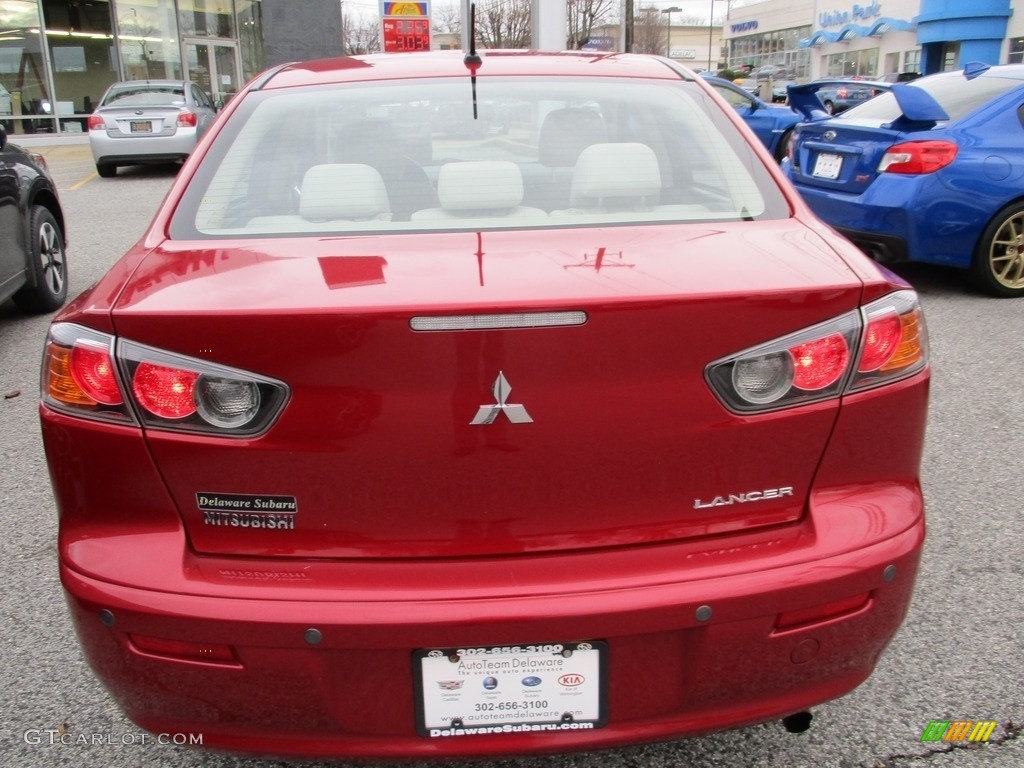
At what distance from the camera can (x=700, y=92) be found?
8.66ft

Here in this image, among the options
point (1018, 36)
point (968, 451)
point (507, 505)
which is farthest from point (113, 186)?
point (1018, 36)

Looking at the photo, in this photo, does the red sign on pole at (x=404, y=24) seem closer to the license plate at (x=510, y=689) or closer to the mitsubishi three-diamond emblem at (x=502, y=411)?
the mitsubishi three-diamond emblem at (x=502, y=411)

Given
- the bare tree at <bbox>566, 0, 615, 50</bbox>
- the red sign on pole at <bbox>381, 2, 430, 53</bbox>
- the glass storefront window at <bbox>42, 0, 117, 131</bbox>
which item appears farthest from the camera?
the bare tree at <bbox>566, 0, 615, 50</bbox>

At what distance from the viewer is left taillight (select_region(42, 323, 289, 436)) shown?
1606mm

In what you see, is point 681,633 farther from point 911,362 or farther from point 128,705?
point 128,705

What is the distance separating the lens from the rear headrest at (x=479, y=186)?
2191mm

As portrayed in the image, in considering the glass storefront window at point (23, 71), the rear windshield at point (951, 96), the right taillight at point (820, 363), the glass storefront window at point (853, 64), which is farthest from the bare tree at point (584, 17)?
the right taillight at point (820, 363)

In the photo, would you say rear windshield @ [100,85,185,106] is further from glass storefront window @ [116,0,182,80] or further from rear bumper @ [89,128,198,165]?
glass storefront window @ [116,0,182,80]

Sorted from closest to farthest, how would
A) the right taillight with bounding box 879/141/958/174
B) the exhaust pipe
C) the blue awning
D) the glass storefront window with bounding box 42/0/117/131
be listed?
the exhaust pipe, the right taillight with bounding box 879/141/958/174, the glass storefront window with bounding box 42/0/117/131, the blue awning

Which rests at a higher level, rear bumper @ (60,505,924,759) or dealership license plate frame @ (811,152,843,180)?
dealership license plate frame @ (811,152,843,180)

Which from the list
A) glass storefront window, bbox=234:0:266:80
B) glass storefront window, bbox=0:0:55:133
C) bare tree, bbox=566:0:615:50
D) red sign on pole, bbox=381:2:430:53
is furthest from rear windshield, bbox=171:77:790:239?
bare tree, bbox=566:0:615:50

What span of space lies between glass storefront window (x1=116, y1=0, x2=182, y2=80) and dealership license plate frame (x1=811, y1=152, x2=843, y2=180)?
859 inches

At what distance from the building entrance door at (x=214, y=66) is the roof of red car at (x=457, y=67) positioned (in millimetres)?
24089

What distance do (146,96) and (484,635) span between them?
1582cm
